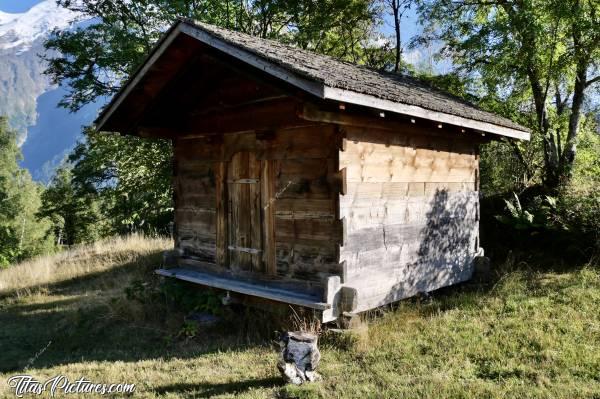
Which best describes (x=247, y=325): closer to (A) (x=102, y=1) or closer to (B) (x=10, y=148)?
(A) (x=102, y=1)

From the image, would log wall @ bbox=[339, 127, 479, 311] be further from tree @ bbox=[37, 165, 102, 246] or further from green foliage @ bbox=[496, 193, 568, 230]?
tree @ bbox=[37, 165, 102, 246]

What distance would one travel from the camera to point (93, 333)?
7.39m

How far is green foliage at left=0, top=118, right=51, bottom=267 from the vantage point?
34.7 m

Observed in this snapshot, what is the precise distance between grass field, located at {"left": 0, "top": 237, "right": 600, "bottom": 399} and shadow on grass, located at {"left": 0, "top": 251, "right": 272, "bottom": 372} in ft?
0.09

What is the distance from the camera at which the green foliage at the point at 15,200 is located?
34.7m

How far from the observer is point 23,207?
35.6m

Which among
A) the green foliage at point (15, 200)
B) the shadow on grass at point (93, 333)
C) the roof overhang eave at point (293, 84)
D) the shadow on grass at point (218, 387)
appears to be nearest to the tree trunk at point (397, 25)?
the roof overhang eave at point (293, 84)

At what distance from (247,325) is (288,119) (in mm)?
3124

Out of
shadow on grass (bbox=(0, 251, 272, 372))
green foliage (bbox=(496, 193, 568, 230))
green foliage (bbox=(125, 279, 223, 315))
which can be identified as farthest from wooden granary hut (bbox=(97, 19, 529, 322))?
green foliage (bbox=(496, 193, 568, 230))

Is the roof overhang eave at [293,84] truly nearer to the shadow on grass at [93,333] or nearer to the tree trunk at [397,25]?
the shadow on grass at [93,333]

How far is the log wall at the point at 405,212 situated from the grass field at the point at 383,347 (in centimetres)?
45

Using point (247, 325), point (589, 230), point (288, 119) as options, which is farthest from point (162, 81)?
point (589, 230)

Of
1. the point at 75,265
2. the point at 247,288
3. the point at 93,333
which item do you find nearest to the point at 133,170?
the point at 75,265

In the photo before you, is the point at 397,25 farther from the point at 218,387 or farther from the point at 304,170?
the point at 218,387
